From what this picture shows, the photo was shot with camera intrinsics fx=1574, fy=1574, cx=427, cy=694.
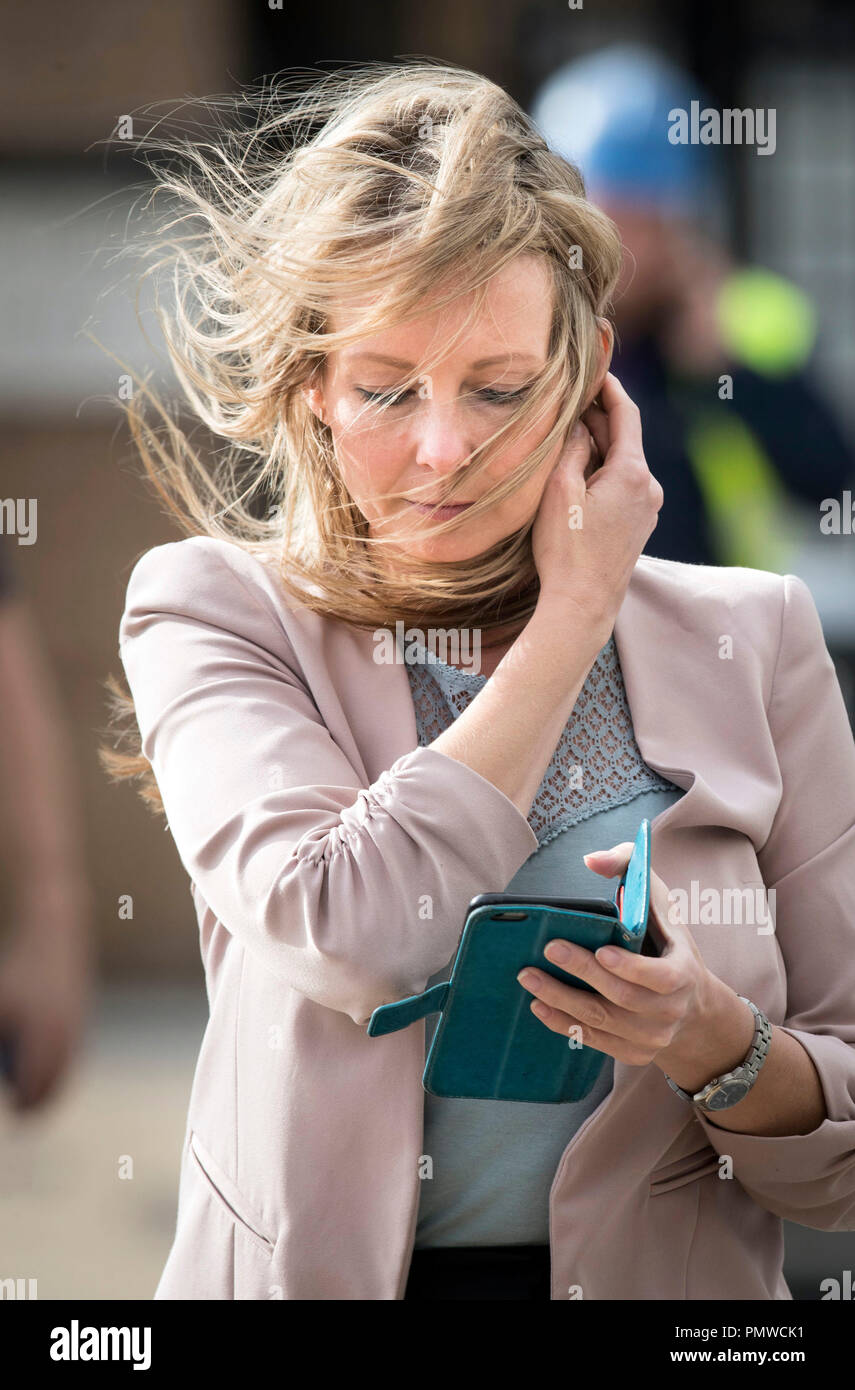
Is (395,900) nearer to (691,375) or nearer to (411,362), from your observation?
(411,362)

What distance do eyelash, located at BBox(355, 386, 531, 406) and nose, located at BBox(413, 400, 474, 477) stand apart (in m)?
0.03

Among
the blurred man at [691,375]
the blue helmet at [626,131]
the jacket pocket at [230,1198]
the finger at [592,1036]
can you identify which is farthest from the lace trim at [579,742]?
the blue helmet at [626,131]

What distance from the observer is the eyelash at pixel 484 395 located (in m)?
1.32

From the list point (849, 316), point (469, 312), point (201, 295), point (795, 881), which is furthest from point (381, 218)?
point (849, 316)

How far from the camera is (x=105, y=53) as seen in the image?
4605 mm

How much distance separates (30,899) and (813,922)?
35.5 inches

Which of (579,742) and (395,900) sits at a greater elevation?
(579,742)

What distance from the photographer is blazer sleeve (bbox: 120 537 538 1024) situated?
116 centimetres

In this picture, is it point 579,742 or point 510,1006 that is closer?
point 510,1006

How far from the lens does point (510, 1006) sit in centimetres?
115

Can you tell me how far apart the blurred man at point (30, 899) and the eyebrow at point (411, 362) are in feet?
1.94

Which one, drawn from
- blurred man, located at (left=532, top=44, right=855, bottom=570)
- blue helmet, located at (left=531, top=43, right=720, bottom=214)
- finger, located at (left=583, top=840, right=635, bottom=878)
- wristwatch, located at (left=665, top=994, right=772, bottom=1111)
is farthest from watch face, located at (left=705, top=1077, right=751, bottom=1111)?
blue helmet, located at (left=531, top=43, right=720, bottom=214)

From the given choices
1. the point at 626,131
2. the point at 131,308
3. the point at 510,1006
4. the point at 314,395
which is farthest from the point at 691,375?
the point at 131,308

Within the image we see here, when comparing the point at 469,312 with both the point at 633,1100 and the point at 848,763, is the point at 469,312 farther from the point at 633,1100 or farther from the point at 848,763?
the point at 633,1100
